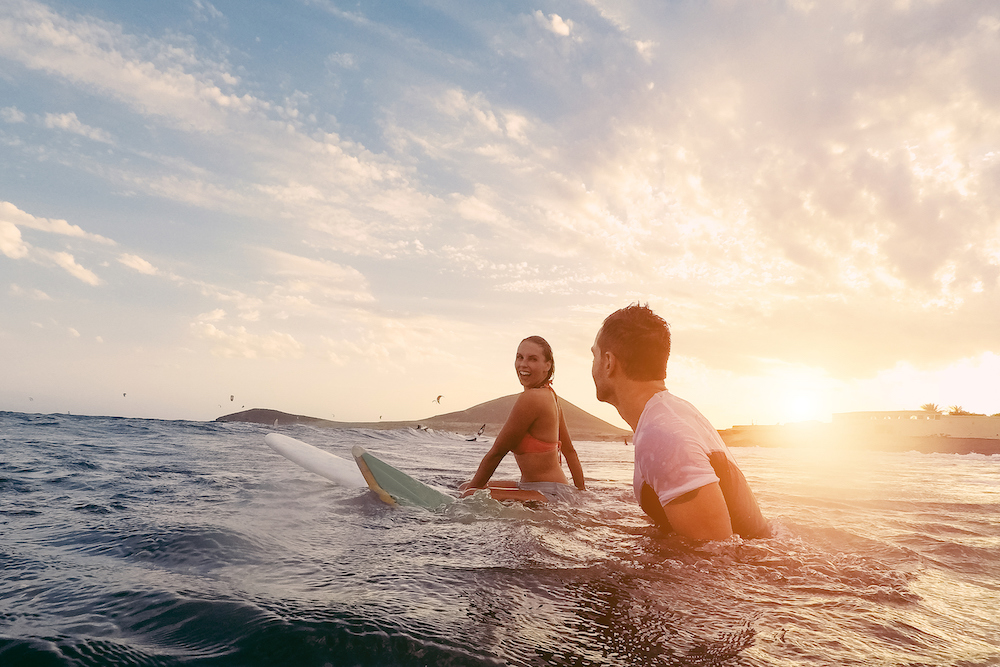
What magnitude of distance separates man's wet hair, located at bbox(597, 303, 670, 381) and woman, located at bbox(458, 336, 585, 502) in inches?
94.8

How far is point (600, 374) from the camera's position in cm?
346

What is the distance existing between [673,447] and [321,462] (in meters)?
5.97

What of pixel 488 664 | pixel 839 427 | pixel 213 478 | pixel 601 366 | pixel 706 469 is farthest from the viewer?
pixel 839 427

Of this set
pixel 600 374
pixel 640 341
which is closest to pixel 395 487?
pixel 600 374

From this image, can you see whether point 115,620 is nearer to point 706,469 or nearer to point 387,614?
point 387,614

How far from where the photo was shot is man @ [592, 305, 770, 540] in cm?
275

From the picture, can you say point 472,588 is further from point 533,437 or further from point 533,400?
point 533,437

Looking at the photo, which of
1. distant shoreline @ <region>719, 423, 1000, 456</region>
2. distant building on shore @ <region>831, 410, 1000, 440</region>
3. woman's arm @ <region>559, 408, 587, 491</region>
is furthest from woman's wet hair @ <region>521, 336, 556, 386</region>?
distant building on shore @ <region>831, 410, 1000, 440</region>

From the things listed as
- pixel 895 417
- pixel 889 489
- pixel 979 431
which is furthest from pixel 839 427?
pixel 889 489

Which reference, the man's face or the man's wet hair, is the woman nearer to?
the man's face

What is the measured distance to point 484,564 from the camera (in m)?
3.15

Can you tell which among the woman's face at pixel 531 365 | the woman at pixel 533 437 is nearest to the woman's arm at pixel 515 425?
the woman at pixel 533 437

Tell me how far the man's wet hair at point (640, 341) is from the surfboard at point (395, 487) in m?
2.87

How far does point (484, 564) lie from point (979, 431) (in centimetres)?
4406
